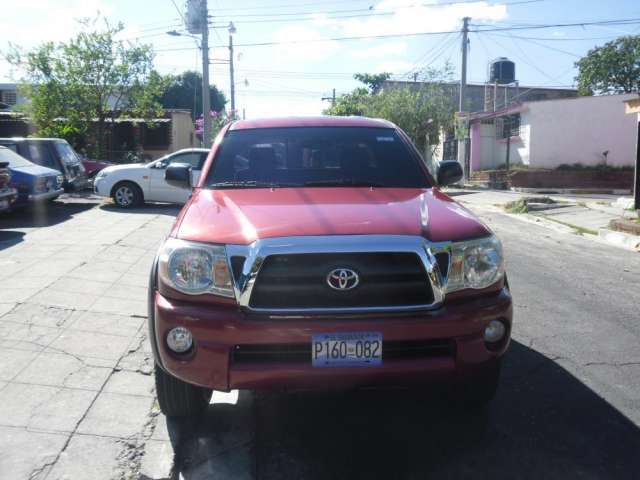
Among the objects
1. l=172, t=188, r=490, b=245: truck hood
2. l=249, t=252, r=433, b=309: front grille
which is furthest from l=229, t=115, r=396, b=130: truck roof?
l=249, t=252, r=433, b=309: front grille

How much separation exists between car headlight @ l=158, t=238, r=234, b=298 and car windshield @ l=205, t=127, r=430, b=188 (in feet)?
3.64

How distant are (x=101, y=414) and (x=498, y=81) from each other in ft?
140

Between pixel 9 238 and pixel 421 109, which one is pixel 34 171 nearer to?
pixel 9 238

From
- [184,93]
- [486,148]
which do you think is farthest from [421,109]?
[184,93]

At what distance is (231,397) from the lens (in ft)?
13.1

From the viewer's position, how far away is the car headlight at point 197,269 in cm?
299

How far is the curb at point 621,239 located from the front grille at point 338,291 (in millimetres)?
8541

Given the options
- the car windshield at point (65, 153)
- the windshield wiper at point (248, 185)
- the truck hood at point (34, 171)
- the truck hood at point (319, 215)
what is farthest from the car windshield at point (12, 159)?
the truck hood at point (319, 215)

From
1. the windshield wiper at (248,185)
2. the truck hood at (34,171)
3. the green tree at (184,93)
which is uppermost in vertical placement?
the green tree at (184,93)

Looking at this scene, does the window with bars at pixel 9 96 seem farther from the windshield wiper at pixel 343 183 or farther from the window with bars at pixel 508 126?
the windshield wiper at pixel 343 183

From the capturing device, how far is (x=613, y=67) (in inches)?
1650

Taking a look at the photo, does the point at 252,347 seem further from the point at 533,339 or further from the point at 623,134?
the point at 623,134

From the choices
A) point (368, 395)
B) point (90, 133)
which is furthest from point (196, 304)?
point (90, 133)

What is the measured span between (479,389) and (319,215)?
1.38 m
